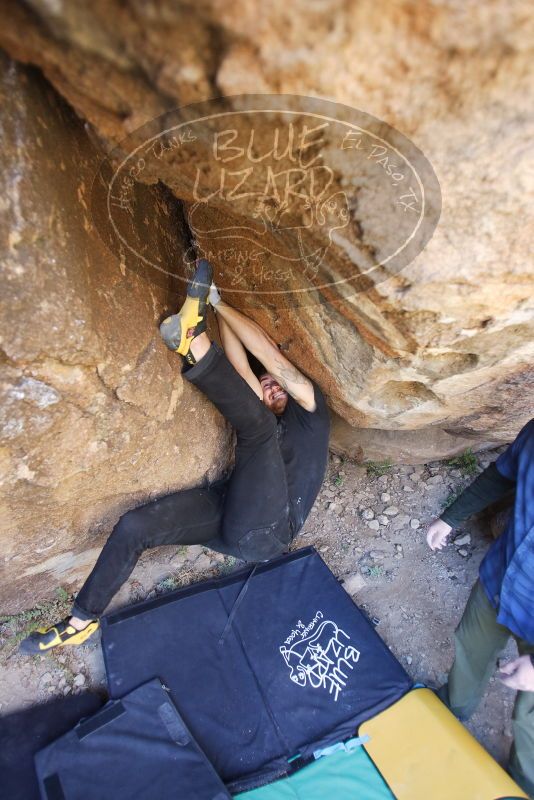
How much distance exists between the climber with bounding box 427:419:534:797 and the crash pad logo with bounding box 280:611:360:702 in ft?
1.62

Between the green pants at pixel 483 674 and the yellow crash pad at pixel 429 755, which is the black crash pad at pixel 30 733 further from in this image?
the green pants at pixel 483 674

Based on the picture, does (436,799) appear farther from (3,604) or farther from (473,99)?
(473,99)

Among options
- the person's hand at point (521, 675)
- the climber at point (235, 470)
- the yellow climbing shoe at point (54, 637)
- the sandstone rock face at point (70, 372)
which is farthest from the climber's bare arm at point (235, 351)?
the person's hand at point (521, 675)

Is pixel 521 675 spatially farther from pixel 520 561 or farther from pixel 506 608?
pixel 520 561

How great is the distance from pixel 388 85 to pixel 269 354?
1444mm

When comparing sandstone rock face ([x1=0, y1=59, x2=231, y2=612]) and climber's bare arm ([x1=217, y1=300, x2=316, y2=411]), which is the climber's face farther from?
sandstone rock face ([x1=0, y1=59, x2=231, y2=612])

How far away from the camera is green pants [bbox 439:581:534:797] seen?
1879 millimetres

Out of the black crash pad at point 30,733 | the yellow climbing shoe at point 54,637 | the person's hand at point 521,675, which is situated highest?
the yellow climbing shoe at point 54,637

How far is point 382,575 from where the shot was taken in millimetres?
2932

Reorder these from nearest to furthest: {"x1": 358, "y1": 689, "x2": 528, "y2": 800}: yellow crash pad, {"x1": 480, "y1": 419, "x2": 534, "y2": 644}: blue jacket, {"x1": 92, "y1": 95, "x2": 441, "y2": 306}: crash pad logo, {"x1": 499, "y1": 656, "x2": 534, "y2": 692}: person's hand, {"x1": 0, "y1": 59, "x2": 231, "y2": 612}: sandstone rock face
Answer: {"x1": 92, "y1": 95, "x2": 441, "y2": 306}: crash pad logo → {"x1": 0, "y1": 59, "x2": 231, "y2": 612}: sandstone rock face → {"x1": 499, "y1": 656, "x2": 534, "y2": 692}: person's hand → {"x1": 480, "y1": 419, "x2": 534, "y2": 644}: blue jacket → {"x1": 358, "y1": 689, "x2": 528, "y2": 800}: yellow crash pad

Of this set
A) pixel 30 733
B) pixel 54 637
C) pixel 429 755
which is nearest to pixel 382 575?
pixel 429 755

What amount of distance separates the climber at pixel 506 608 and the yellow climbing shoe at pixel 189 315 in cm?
138

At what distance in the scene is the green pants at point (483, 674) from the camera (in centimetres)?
188

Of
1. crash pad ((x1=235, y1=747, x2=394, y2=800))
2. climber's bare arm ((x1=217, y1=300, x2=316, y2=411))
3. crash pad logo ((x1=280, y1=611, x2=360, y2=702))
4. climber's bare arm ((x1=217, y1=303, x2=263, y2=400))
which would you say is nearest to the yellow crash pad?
crash pad ((x1=235, y1=747, x2=394, y2=800))
